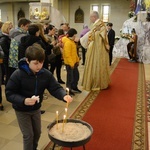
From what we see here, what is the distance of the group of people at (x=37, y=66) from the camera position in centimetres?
185

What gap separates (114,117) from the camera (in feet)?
11.8

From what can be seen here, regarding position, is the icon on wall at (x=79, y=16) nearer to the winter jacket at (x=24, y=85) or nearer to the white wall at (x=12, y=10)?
the white wall at (x=12, y=10)

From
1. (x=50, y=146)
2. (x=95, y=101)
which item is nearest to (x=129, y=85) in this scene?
(x=95, y=101)

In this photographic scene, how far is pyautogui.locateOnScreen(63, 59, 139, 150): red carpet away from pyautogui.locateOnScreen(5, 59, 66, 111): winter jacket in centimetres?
102

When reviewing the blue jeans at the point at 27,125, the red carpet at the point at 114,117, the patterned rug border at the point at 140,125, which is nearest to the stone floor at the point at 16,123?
the red carpet at the point at 114,117

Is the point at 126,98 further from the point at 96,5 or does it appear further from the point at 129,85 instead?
the point at 96,5

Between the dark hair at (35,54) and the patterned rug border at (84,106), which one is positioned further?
the patterned rug border at (84,106)

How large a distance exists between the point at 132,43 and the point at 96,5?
819cm

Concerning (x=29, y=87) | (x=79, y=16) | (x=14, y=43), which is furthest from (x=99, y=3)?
(x=29, y=87)

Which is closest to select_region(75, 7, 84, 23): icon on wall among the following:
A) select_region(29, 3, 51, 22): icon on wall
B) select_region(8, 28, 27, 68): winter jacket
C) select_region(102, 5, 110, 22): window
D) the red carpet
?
select_region(102, 5, 110, 22): window

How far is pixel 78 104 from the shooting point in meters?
4.10

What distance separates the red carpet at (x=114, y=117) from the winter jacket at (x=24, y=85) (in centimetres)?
102

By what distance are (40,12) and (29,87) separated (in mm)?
8193

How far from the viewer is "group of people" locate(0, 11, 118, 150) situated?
1.85 meters
